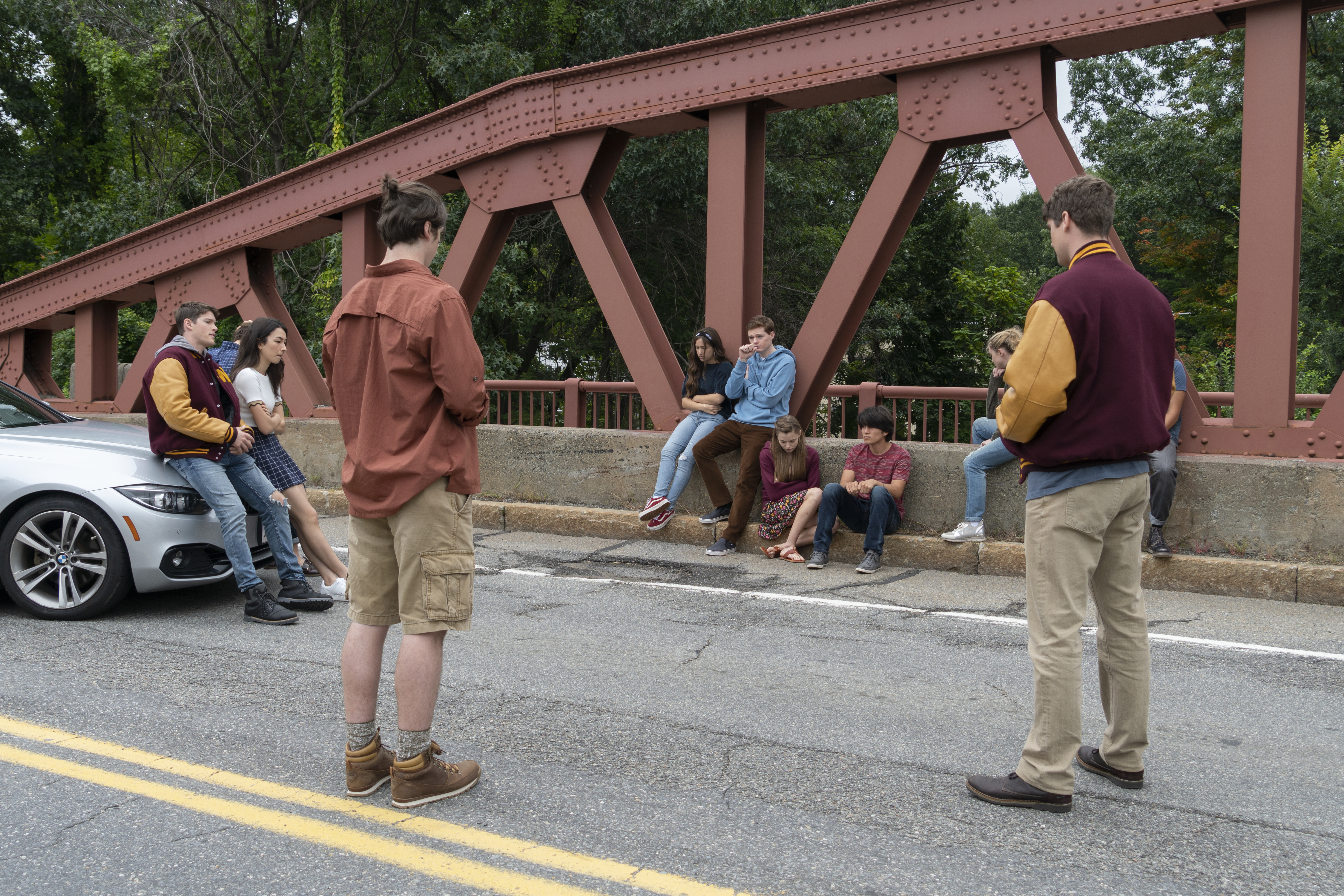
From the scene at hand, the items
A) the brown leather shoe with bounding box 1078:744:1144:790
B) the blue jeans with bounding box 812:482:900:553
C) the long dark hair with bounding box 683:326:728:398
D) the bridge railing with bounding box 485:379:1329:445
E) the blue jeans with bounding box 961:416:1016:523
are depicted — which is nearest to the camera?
the brown leather shoe with bounding box 1078:744:1144:790

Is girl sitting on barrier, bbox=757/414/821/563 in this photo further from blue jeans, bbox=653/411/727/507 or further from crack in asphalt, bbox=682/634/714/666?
crack in asphalt, bbox=682/634/714/666

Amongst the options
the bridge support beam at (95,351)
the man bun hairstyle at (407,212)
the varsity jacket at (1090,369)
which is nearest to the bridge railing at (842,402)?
the bridge support beam at (95,351)

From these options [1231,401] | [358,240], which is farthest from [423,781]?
[1231,401]

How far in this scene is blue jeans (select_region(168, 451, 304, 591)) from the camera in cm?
582

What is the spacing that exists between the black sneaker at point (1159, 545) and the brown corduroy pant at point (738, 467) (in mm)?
2852

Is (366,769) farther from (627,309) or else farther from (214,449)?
(627,309)

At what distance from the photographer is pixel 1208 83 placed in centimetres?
2534

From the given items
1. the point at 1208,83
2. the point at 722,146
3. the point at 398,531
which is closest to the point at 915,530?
the point at 722,146

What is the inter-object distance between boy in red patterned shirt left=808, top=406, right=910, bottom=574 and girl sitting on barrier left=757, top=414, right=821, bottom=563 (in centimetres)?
16

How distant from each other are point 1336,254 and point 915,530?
1881 centimetres

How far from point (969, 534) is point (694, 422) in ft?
7.87

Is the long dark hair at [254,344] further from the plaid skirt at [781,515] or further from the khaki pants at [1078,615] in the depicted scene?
the khaki pants at [1078,615]

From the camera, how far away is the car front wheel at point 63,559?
5.75 meters

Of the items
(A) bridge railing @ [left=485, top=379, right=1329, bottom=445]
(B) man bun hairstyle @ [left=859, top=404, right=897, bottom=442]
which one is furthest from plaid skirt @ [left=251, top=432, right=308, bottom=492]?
(B) man bun hairstyle @ [left=859, top=404, right=897, bottom=442]
